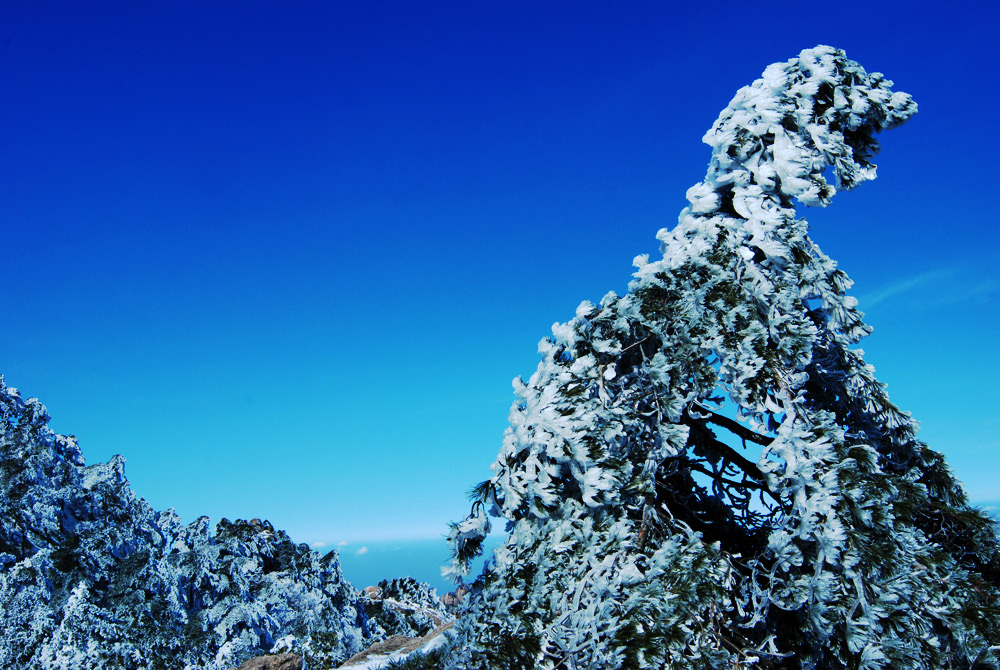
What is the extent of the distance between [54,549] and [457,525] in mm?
14105

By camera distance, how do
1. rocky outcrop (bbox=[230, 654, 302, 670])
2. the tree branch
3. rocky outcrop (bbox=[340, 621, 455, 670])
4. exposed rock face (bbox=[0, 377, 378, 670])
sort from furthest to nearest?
exposed rock face (bbox=[0, 377, 378, 670]) → rocky outcrop (bbox=[340, 621, 455, 670]) → rocky outcrop (bbox=[230, 654, 302, 670]) → the tree branch

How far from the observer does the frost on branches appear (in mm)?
4246

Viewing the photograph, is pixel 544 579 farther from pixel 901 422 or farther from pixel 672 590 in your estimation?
pixel 901 422

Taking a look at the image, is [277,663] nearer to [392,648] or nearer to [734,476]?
[392,648]

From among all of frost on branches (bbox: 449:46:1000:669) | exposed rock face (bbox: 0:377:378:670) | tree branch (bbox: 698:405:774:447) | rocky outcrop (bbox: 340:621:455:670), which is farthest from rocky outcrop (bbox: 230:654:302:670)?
tree branch (bbox: 698:405:774:447)

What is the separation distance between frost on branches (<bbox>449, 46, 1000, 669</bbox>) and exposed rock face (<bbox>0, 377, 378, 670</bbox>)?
31.5 ft

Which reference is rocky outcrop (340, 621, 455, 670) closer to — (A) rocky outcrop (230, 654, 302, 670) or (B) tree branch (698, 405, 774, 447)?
(A) rocky outcrop (230, 654, 302, 670)

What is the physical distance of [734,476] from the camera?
5859 millimetres

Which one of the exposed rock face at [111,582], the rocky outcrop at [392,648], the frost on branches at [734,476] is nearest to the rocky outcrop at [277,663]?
the rocky outcrop at [392,648]

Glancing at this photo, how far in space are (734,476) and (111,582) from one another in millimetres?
14877

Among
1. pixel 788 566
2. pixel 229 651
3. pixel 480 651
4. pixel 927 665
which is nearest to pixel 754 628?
pixel 788 566

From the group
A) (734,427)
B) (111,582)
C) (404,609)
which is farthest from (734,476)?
(404,609)

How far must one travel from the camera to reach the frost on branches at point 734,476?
4.25 m

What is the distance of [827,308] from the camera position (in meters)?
5.25
